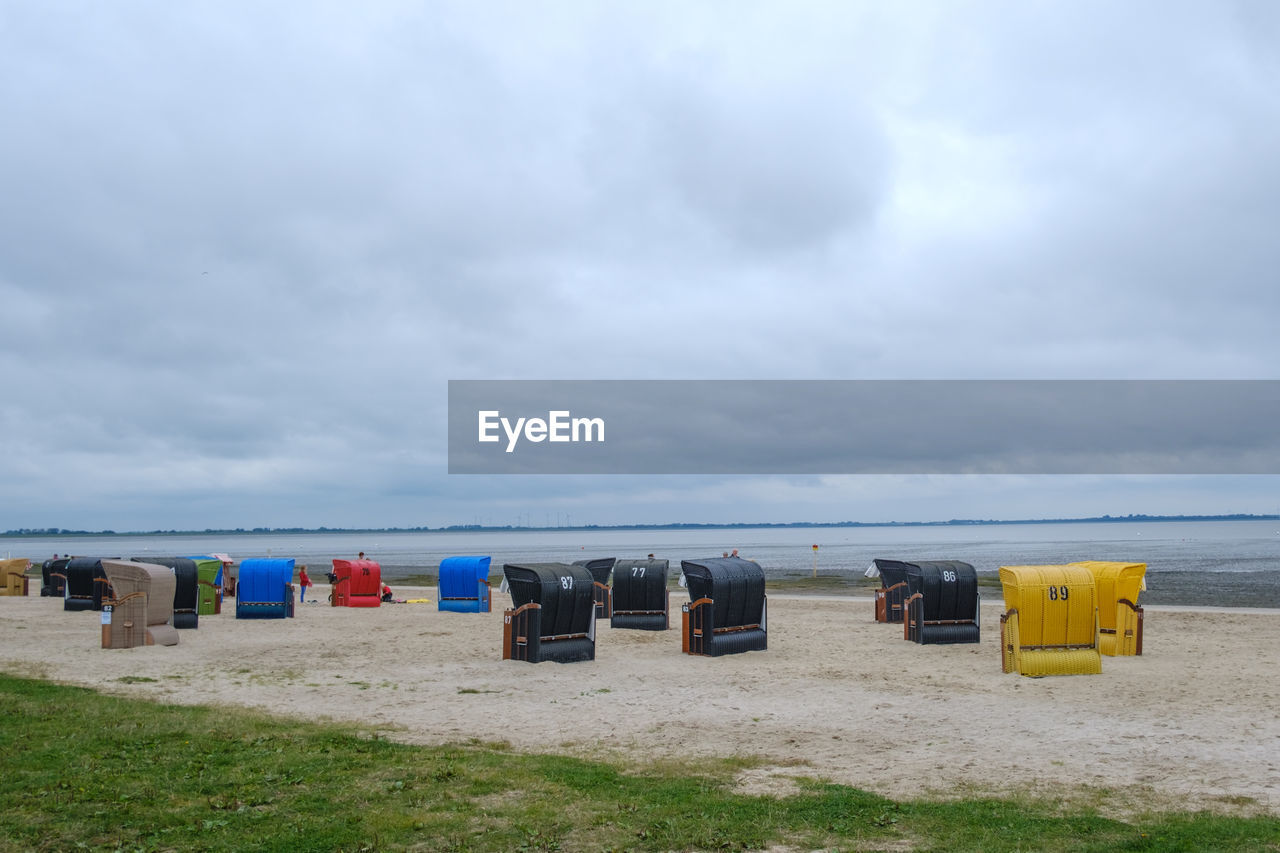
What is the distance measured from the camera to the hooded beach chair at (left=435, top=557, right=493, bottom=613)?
1350 inches

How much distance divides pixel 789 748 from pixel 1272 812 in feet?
17.1

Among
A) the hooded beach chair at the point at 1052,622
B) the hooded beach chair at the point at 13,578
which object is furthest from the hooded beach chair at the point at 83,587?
the hooded beach chair at the point at 1052,622

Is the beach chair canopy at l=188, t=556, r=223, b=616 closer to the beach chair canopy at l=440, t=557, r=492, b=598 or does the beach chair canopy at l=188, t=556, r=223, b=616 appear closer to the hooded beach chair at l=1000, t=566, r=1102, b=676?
the beach chair canopy at l=440, t=557, r=492, b=598

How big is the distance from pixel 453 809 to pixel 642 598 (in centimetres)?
1886

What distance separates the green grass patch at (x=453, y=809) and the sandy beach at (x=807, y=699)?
90cm

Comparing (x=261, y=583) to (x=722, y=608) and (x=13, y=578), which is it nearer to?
(x=722, y=608)

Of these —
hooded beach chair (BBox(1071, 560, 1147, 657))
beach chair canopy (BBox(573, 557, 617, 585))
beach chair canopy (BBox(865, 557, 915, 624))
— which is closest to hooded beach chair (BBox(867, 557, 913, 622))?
beach chair canopy (BBox(865, 557, 915, 624))

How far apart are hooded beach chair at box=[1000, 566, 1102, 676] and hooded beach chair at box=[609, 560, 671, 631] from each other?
1130cm

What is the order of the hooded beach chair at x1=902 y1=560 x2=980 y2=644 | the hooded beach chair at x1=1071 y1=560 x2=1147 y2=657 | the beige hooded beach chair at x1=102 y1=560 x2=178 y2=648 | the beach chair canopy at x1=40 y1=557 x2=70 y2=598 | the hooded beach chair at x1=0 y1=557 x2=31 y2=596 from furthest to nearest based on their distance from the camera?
the hooded beach chair at x1=0 y1=557 x2=31 y2=596
the beach chair canopy at x1=40 y1=557 x2=70 y2=598
the hooded beach chair at x1=902 y1=560 x2=980 y2=644
the beige hooded beach chair at x1=102 y1=560 x2=178 y2=648
the hooded beach chair at x1=1071 y1=560 x2=1147 y2=657

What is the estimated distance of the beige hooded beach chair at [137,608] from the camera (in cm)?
2302

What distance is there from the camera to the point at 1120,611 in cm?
2119

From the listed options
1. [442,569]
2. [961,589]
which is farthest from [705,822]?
[442,569]

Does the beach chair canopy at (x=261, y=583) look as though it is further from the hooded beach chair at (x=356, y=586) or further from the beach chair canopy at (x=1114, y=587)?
the beach chair canopy at (x=1114, y=587)

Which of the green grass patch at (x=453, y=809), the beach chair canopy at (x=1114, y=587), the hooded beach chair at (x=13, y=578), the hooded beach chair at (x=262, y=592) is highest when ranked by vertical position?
the beach chair canopy at (x=1114, y=587)
